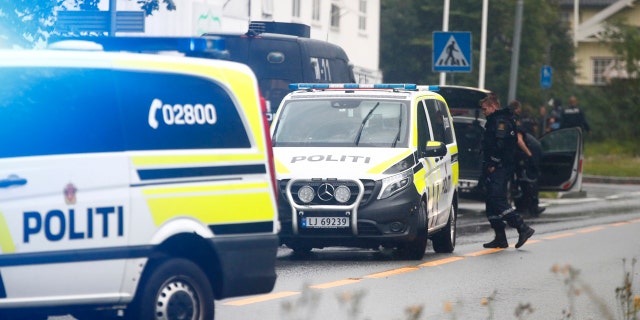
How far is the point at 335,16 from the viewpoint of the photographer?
46.3 meters

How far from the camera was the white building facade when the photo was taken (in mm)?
31188

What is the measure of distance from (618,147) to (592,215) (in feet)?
99.1

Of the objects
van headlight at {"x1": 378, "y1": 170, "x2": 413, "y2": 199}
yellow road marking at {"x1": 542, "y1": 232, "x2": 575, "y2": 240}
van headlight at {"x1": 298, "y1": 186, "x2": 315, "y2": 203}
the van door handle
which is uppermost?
the van door handle

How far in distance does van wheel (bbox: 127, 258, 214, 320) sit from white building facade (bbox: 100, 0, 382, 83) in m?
10.8

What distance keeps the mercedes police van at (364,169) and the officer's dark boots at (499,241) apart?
24.8 inches

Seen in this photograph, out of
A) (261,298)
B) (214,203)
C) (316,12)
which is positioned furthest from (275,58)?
(316,12)

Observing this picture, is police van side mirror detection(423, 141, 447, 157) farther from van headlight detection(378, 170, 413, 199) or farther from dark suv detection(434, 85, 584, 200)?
dark suv detection(434, 85, 584, 200)

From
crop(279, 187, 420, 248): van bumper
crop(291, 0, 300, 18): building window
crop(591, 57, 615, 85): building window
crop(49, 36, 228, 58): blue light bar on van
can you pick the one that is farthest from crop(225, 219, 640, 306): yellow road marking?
crop(591, 57, 615, 85): building window

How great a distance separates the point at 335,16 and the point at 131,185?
1504 inches

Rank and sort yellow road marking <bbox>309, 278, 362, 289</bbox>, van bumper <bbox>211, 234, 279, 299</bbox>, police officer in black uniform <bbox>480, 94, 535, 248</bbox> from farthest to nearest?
police officer in black uniform <bbox>480, 94, 535, 248</bbox> → yellow road marking <bbox>309, 278, 362, 289</bbox> → van bumper <bbox>211, 234, 279, 299</bbox>

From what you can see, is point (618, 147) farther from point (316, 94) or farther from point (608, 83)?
point (316, 94)

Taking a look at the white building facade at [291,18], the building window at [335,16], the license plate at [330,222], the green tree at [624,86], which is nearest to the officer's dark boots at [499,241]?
the license plate at [330,222]

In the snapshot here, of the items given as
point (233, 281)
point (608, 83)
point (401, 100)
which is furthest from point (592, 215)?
point (608, 83)

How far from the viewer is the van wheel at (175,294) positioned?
848 cm
